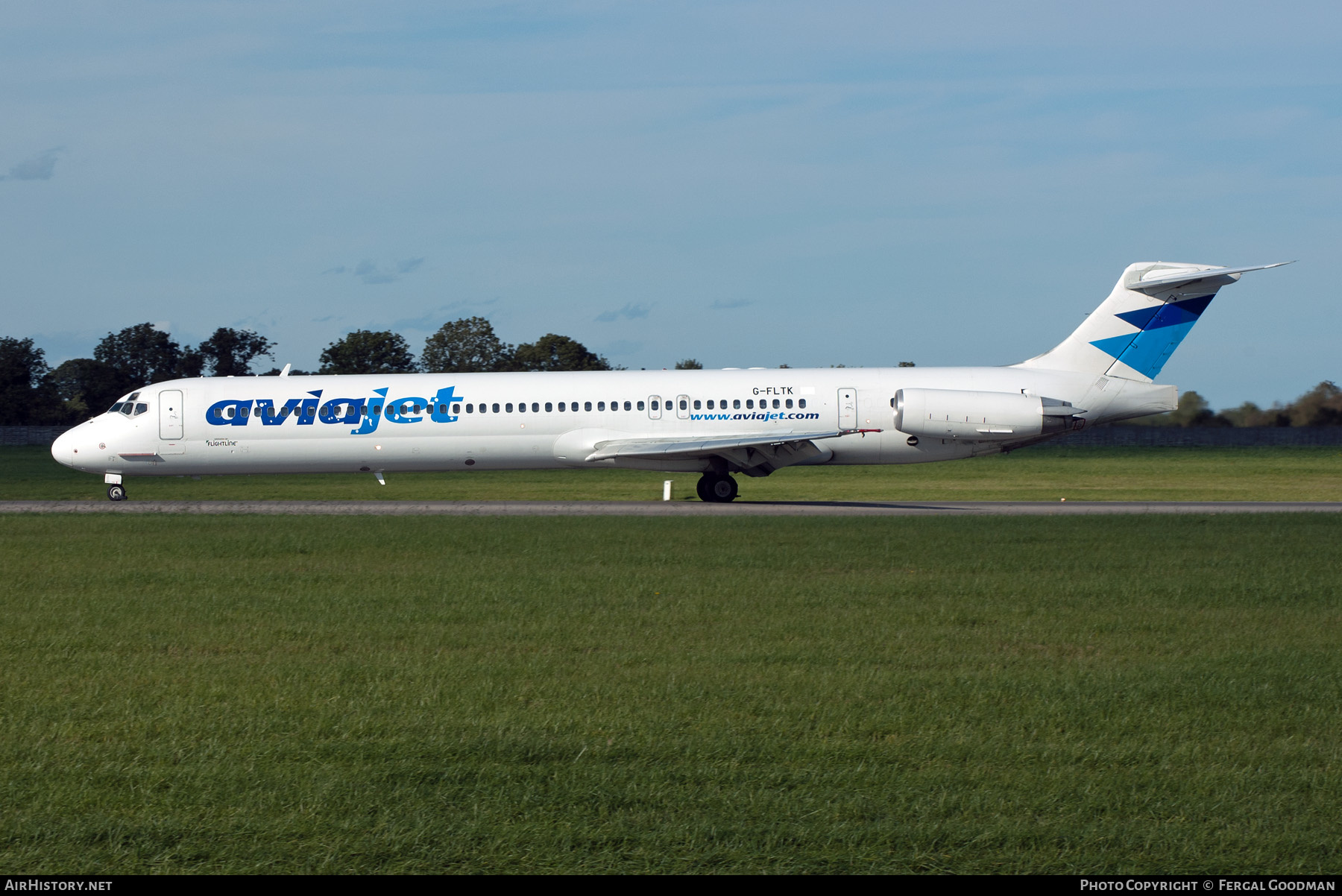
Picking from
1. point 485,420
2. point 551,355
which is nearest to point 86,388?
point 551,355

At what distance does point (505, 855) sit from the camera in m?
5.83

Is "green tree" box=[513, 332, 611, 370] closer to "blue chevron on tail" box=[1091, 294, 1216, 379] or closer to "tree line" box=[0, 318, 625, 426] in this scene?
"tree line" box=[0, 318, 625, 426]

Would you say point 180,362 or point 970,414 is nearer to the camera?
point 970,414

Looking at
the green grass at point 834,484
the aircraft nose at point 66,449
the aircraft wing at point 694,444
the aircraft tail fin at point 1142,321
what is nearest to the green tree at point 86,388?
the green grass at point 834,484

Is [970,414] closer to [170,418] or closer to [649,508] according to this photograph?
[649,508]

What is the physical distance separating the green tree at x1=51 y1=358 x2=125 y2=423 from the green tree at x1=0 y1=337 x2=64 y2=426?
2.79 feet

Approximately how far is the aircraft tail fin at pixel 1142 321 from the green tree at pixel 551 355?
194 feet

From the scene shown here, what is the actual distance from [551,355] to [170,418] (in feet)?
209

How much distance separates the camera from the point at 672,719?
8141mm

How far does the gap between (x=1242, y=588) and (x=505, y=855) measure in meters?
10.8

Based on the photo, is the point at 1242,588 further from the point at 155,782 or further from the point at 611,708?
the point at 155,782

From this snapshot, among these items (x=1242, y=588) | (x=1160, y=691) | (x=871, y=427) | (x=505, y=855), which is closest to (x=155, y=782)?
(x=505, y=855)

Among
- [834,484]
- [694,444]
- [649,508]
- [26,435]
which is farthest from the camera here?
[26,435]

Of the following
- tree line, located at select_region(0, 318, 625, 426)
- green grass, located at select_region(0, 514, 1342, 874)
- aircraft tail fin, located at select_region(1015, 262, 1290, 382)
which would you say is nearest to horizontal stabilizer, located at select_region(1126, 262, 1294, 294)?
aircraft tail fin, located at select_region(1015, 262, 1290, 382)
